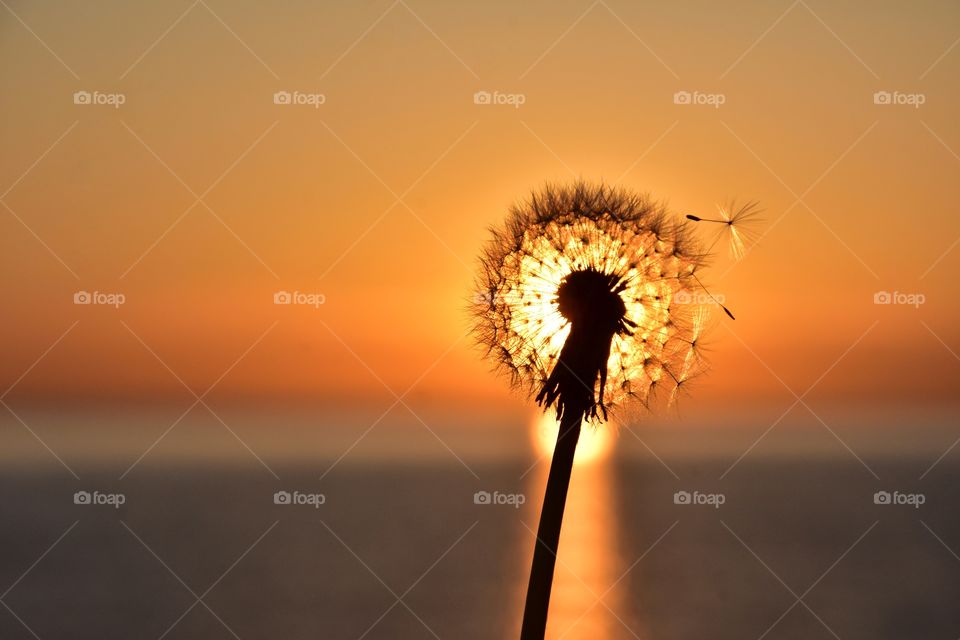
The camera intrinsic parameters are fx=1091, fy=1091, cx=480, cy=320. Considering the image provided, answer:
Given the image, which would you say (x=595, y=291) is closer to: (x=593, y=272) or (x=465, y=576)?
(x=593, y=272)

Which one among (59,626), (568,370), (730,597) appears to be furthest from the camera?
(730,597)

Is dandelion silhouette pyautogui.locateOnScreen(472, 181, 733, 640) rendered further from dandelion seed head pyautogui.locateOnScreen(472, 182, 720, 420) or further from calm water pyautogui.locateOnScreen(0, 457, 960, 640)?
calm water pyautogui.locateOnScreen(0, 457, 960, 640)

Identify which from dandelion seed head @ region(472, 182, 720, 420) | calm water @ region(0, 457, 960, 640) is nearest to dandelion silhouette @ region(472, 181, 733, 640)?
dandelion seed head @ region(472, 182, 720, 420)

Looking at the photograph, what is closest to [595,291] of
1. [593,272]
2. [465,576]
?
[593,272]

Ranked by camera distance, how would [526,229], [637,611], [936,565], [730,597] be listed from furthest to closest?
[936,565]
[730,597]
[637,611]
[526,229]

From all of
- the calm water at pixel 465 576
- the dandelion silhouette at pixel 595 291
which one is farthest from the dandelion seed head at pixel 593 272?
the calm water at pixel 465 576

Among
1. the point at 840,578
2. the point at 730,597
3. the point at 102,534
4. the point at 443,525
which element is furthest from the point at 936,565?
the point at 102,534

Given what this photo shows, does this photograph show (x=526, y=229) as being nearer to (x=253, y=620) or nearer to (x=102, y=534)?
(x=253, y=620)
